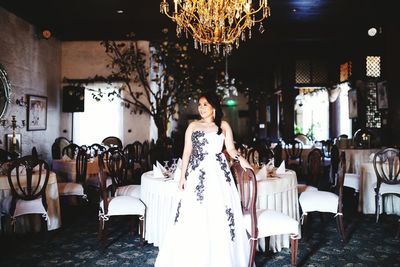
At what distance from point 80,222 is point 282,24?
5.82 metres

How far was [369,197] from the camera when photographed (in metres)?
5.71

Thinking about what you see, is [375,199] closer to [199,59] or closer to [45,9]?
[45,9]

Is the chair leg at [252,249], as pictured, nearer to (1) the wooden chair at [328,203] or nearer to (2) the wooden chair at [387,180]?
(1) the wooden chair at [328,203]

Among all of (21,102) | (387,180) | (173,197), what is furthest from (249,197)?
(21,102)

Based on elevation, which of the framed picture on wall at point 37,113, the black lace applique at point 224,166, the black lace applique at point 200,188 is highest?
the framed picture on wall at point 37,113

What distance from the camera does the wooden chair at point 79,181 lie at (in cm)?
543

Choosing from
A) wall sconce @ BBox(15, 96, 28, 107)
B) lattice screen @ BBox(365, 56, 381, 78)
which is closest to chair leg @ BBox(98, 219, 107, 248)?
wall sconce @ BBox(15, 96, 28, 107)

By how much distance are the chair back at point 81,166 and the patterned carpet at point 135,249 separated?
3.20 ft

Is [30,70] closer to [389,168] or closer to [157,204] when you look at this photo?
[157,204]

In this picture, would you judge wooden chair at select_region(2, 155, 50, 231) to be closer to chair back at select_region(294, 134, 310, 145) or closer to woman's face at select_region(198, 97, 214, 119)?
woman's face at select_region(198, 97, 214, 119)

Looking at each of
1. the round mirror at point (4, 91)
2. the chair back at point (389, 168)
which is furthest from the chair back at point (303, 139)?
the round mirror at point (4, 91)

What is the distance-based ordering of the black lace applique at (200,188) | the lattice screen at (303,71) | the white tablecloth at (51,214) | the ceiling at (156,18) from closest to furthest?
1. the black lace applique at (200,188)
2. the white tablecloth at (51,214)
3. the ceiling at (156,18)
4. the lattice screen at (303,71)

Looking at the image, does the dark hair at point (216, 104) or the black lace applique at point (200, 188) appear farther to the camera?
the dark hair at point (216, 104)

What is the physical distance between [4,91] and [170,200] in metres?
4.43
